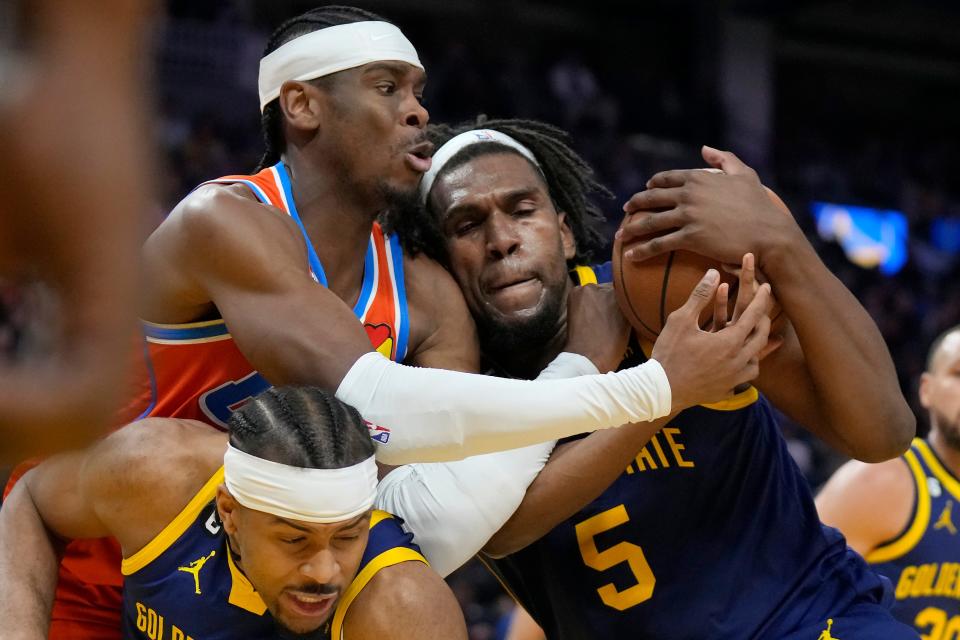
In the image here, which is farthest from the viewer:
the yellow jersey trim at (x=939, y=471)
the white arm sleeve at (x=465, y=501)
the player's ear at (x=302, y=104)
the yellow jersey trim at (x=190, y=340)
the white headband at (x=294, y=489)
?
the yellow jersey trim at (x=939, y=471)

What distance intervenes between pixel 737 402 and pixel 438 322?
0.80 meters

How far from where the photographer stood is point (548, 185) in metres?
3.92

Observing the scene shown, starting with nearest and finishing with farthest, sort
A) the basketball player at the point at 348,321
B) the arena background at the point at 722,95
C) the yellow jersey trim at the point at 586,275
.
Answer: the basketball player at the point at 348,321 < the yellow jersey trim at the point at 586,275 < the arena background at the point at 722,95

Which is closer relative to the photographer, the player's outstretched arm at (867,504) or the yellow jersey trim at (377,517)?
the yellow jersey trim at (377,517)

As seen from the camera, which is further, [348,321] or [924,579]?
[924,579]

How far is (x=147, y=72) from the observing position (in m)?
1.15

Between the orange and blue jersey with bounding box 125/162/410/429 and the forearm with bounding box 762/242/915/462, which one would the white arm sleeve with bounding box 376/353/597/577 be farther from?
the forearm with bounding box 762/242/915/462

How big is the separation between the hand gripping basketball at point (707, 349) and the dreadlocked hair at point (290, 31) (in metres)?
1.28

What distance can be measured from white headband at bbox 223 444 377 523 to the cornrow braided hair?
1.06 meters

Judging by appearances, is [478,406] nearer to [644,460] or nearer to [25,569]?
[644,460]

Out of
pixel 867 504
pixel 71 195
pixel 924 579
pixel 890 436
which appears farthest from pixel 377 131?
pixel 924 579

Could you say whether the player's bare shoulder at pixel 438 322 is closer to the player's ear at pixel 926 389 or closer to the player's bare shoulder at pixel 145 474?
the player's bare shoulder at pixel 145 474

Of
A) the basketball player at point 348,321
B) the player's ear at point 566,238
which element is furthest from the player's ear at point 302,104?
the player's ear at point 566,238

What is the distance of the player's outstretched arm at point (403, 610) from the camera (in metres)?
2.76
